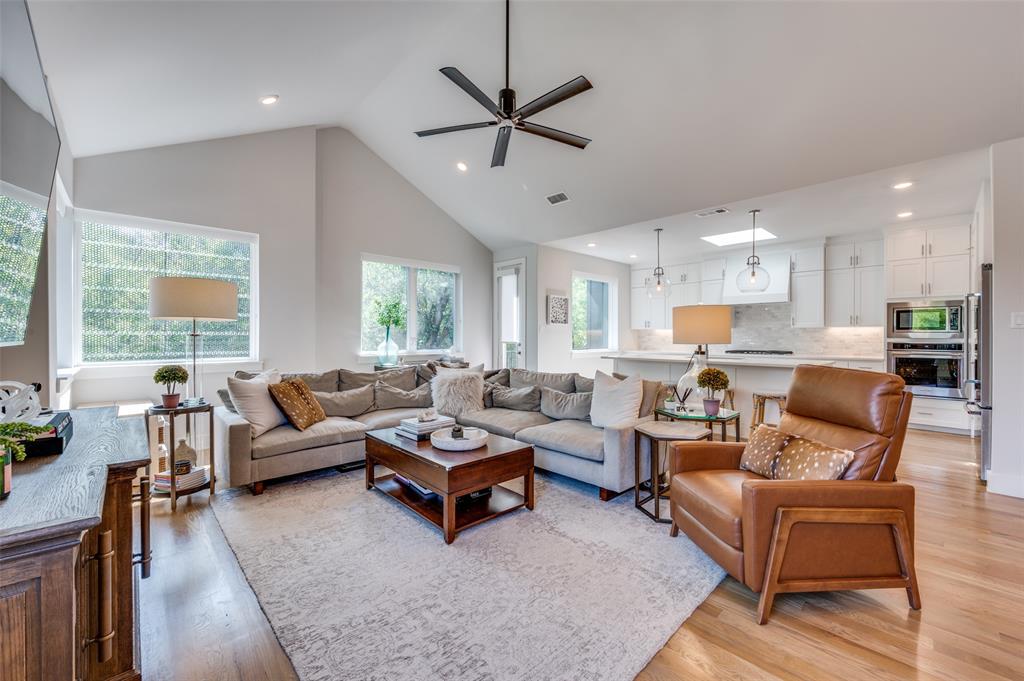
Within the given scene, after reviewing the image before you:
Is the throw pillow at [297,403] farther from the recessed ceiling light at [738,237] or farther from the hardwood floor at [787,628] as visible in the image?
the recessed ceiling light at [738,237]

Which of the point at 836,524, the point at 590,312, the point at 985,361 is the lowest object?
the point at 836,524

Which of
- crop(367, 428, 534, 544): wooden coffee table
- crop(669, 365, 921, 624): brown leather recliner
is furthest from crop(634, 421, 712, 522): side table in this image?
crop(367, 428, 534, 544): wooden coffee table

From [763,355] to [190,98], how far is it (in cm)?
738

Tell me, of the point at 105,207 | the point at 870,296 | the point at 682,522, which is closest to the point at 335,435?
the point at 682,522

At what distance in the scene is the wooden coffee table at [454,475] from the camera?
2.53 metres

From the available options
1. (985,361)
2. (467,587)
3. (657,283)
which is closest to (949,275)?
(985,361)

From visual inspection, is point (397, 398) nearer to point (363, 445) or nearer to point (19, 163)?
point (363, 445)

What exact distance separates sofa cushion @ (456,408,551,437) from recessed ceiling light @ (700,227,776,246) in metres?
3.87

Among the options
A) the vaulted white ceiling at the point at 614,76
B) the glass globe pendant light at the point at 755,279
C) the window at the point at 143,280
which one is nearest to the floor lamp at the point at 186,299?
the window at the point at 143,280

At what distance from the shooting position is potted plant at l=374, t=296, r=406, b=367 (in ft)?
18.7

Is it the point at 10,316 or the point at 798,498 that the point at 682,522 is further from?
the point at 10,316

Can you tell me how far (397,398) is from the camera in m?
4.39

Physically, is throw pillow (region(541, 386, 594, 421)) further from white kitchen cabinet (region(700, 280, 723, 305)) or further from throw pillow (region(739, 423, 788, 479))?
white kitchen cabinet (region(700, 280, 723, 305))

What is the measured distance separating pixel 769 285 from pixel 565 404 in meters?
4.36
